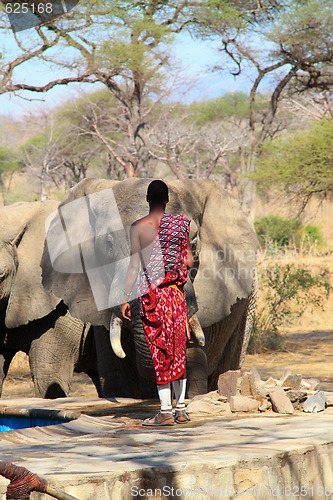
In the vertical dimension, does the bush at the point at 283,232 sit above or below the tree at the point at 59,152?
below

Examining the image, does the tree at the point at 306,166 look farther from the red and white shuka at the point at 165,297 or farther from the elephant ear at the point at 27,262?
the red and white shuka at the point at 165,297

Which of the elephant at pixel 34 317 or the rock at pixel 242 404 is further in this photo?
the elephant at pixel 34 317

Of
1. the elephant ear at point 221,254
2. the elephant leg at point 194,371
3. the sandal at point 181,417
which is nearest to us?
the sandal at point 181,417

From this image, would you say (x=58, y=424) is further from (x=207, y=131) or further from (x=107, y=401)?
(x=207, y=131)

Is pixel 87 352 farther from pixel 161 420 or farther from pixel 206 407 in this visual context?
pixel 161 420

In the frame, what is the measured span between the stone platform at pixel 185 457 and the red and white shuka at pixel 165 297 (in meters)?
0.34

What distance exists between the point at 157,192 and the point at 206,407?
1.31m

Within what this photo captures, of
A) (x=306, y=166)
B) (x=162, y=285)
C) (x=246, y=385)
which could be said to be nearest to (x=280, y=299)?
(x=306, y=166)

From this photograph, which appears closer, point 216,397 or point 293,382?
point 216,397

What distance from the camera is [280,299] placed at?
1162 cm

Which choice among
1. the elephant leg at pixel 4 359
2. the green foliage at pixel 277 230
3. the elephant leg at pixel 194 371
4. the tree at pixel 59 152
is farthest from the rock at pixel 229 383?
the tree at pixel 59 152

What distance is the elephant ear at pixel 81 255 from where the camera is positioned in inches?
195

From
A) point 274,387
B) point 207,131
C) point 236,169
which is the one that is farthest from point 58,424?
point 236,169

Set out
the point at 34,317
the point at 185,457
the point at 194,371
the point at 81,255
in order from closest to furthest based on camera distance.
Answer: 1. the point at 185,457
2. the point at 194,371
3. the point at 81,255
4. the point at 34,317
